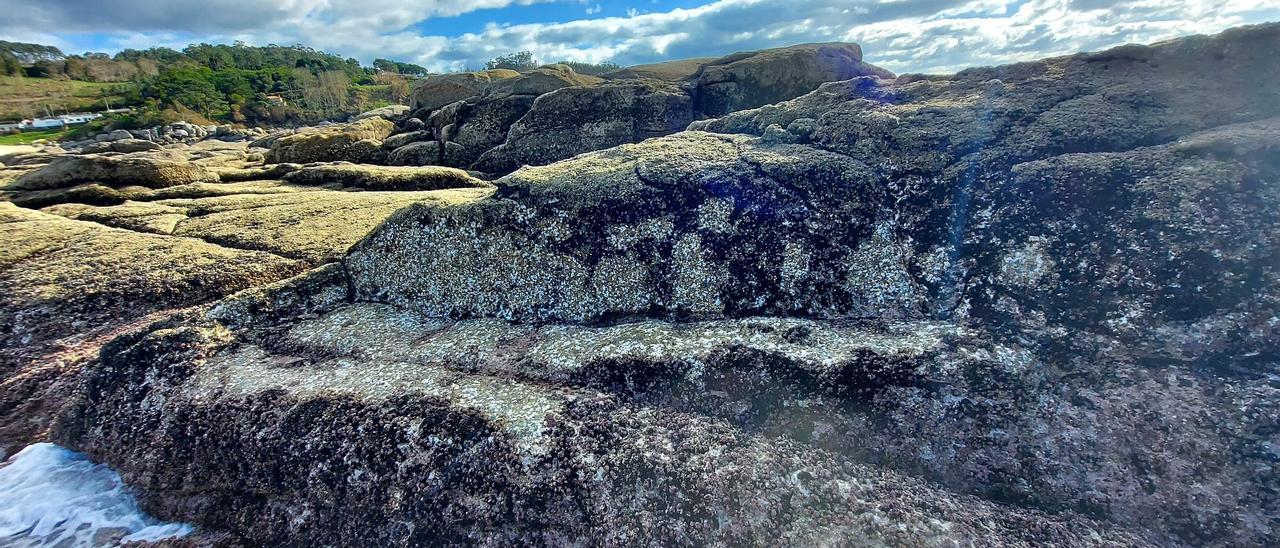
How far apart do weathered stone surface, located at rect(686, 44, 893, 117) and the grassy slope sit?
18342cm

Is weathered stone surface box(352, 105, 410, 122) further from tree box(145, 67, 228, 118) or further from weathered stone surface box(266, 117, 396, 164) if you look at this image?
tree box(145, 67, 228, 118)

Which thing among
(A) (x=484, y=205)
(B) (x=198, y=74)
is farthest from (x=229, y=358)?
(B) (x=198, y=74)

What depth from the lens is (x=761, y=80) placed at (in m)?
52.8

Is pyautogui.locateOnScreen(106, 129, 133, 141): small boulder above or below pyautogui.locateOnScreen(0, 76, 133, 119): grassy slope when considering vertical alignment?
below

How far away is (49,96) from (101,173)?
629 feet

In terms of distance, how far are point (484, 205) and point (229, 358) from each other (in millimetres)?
10398

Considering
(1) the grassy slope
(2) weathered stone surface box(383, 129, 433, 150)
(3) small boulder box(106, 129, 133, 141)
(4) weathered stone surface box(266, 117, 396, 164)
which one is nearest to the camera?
(4) weathered stone surface box(266, 117, 396, 164)

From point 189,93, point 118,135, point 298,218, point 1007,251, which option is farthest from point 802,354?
point 189,93

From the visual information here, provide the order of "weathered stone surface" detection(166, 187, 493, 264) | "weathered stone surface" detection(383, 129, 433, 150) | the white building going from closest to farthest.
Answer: "weathered stone surface" detection(166, 187, 493, 264) → "weathered stone surface" detection(383, 129, 433, 150) → the white building

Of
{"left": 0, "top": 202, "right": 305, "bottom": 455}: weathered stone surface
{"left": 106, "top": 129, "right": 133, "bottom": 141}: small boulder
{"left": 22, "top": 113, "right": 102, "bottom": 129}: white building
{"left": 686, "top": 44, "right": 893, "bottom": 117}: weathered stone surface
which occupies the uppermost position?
{"left": 22, "top": 113, "right": 102, "bottom": 129}: white building

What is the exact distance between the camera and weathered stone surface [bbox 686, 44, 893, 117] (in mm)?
50469

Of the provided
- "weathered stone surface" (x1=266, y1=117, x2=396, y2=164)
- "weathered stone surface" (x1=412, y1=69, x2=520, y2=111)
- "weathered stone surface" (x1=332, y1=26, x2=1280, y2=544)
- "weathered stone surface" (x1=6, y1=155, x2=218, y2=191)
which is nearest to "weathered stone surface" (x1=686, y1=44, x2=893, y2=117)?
"weathered stone surface" (x1=332, y1=26, x2=1280, y2=544)

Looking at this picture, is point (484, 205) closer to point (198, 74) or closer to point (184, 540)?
point (184, 540)

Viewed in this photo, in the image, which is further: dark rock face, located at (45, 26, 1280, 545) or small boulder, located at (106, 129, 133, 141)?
small boulder, located at (106, 129, 133, 141)
